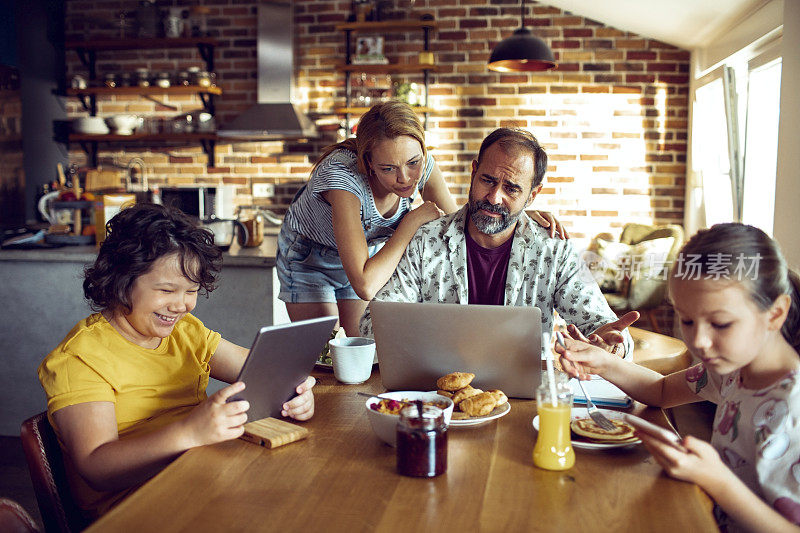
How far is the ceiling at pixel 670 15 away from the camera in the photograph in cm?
372

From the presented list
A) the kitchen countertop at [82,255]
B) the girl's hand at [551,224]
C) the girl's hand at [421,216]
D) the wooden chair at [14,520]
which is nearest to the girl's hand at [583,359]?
the girl's hand at [551,224]

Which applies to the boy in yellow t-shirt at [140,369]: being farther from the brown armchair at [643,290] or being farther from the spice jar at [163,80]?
the spice jar at [163,80]

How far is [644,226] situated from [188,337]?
12.8ft

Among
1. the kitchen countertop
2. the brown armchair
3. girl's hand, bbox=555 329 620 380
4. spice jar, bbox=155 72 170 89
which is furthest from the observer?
spice jar, bbox=155 72 170 89

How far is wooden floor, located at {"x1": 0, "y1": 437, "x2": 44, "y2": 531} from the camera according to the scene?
255cm

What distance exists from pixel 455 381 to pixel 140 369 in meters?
0.61

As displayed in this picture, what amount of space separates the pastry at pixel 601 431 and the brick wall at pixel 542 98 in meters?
Result: 4.02

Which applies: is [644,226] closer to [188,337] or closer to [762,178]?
[762,178]

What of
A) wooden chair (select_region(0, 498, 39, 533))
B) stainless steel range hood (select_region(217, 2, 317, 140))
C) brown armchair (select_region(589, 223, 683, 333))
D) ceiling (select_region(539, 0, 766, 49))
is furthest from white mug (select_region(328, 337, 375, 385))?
stainless steel range hood (select_region(217, 2, 317, 140))

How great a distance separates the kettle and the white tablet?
83.3 inches

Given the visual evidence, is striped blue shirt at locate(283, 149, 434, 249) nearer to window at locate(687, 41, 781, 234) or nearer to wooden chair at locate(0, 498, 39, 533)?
wooden chair at locate(0, 498, 39, 533)

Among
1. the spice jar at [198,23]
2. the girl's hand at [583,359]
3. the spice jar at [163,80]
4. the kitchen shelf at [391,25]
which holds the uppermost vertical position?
the spice jar at [198,23]

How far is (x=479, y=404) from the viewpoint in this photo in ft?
4.10

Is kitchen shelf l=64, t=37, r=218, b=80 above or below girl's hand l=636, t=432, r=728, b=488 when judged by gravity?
above
